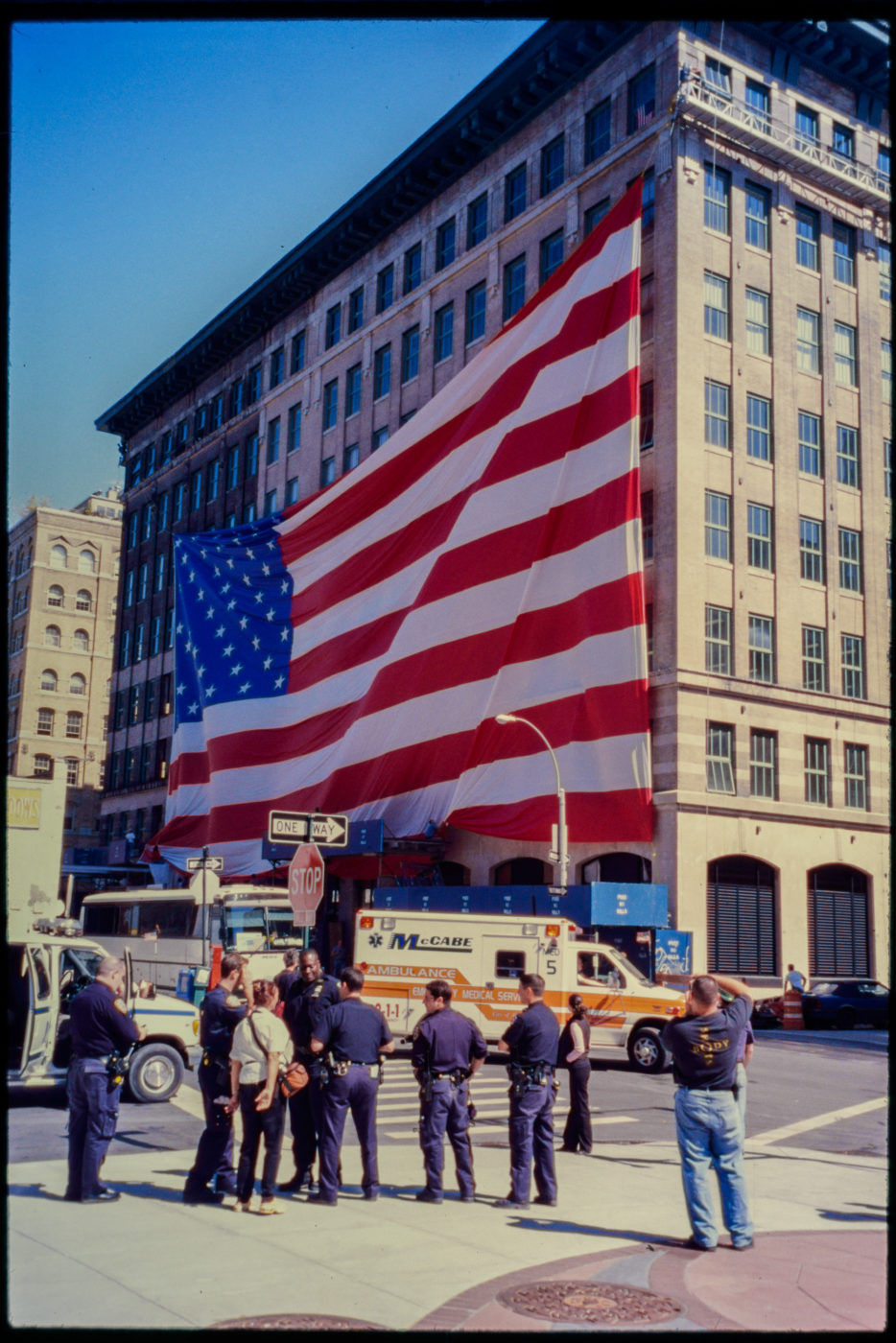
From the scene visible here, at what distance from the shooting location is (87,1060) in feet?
37.5

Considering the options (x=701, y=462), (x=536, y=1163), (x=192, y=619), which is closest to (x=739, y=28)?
(x=701, y=462)

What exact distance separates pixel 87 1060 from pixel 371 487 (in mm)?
32459

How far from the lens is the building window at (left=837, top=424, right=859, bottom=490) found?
151ft

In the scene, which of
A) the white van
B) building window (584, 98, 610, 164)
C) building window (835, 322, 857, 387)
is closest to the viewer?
the white van

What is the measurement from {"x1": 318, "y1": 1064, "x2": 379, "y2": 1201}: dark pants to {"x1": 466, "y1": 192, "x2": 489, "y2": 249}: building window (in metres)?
45.3

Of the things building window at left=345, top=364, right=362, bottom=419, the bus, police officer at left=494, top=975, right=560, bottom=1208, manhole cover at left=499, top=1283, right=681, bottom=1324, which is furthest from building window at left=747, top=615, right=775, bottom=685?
manhole cover at left=499, top=1283, right=681, bottom=1324

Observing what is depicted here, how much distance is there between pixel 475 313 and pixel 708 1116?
45.2 metres

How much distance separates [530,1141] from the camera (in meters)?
12.2

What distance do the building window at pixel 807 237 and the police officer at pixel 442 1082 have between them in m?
40.2

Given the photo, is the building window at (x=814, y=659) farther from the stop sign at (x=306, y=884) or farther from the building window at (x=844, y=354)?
the stop sign at (x=306, y=884)

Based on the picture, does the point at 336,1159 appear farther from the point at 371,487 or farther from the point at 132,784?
the point at 132,784

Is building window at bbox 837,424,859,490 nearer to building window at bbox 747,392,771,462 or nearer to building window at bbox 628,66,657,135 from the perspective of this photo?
building window at bbox 747,392,771,462

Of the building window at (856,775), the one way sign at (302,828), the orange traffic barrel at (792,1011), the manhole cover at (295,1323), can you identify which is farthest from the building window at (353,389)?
the manhole cover at (295,1323)

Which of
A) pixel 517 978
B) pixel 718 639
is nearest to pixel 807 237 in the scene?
pixel 718 639
